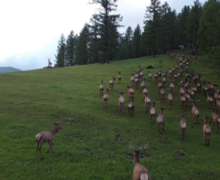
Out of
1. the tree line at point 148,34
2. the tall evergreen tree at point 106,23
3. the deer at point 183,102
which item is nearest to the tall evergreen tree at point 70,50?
the tree line at point 148,34

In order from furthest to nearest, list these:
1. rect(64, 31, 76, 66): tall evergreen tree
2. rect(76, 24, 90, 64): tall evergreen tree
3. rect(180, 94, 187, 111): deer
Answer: rect(64, 31, 76, 66): tall evergreen tree < rect(76, 24, 90, 64): tall evergreen tree < rect(180, 94, 187, 111): deer

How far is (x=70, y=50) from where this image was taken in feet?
211

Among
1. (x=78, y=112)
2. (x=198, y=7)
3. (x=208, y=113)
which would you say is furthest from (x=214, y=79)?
(x=198, y=7)

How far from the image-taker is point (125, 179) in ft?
24.2

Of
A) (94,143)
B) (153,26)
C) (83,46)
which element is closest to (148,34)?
(153,26)

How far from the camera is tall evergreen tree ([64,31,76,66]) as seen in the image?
210 feet

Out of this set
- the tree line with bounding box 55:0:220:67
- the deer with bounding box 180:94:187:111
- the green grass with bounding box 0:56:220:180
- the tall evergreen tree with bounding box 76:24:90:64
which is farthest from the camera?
the tall evergreen tree with bounding box 76:24:90:64

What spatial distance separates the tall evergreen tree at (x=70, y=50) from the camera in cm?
6412

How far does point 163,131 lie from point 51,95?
1119cm

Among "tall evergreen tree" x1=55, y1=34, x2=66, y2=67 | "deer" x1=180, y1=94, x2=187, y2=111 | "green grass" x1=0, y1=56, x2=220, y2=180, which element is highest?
"tall evergreen tree" x1=55, y1=34, x2=66, y2=67

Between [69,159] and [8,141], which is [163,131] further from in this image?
[8,141]

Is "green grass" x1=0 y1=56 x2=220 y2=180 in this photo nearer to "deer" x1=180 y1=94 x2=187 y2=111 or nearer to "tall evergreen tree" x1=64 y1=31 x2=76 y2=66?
"deer" x1=180 y1=94 x2=187 y2=111

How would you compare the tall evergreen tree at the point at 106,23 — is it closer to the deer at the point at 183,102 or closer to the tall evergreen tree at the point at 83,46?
the tall evergreen tree at the point at 83,46

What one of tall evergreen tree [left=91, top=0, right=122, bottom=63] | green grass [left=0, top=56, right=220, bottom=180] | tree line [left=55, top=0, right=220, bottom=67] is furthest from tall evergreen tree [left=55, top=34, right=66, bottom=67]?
green grass [left=0, top=56, right=220, bottom=180]
